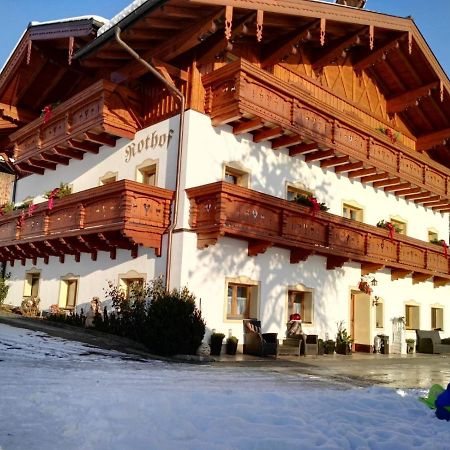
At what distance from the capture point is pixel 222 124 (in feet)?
46.1

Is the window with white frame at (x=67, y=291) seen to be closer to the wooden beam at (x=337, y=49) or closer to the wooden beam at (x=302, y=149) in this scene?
the wooden beam at (x=302, y=149)

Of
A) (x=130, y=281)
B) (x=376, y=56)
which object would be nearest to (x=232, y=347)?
(x=130, y=281)

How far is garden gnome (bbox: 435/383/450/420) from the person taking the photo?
630cm

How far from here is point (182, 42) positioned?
13.1 metres

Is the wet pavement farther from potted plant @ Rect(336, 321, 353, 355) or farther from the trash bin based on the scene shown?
the trash bin

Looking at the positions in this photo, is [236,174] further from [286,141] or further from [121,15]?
[121,15]

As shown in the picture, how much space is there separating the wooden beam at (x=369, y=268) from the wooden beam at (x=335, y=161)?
3455 millimetres

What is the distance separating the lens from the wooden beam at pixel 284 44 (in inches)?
559

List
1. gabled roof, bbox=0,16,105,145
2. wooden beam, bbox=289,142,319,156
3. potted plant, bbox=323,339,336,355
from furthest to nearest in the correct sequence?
potted plant, bbox=323,339,336,355
wooden beam, bbox=289,142,319,156
gabled roof, bbox=0,16,105,145

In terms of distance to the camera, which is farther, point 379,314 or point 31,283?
point 31,283

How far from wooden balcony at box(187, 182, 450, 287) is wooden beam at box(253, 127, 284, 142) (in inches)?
76.2

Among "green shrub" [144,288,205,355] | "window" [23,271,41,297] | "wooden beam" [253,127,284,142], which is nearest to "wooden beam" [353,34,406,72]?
"wooden beam" [253,127,284,142]

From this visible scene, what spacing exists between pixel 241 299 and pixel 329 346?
3.50 meters

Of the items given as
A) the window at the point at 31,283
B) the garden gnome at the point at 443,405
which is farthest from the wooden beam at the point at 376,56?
the window at the point at 31,283
